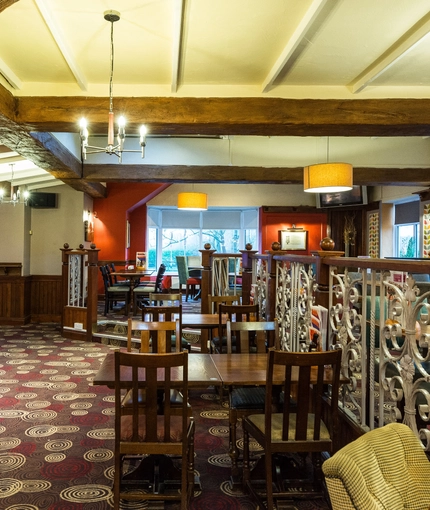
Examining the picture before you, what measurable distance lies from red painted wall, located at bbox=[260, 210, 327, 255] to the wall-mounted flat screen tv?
48 centimetres

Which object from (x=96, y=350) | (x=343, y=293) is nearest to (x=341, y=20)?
(x=343, y=293)

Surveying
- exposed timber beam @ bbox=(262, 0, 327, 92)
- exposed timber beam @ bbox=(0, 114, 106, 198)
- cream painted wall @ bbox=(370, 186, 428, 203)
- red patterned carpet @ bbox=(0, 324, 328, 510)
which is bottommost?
red patterned carpet @ bbox=(0, 324, 328, 510)

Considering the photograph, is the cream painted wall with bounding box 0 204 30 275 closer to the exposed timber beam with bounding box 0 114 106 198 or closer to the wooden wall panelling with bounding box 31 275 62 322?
the wooden wall panelling with bounding box 31 275 62 322

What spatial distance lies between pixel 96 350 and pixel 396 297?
5581 millimetres

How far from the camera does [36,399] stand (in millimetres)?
4496

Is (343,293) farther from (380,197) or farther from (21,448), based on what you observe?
(380,197)

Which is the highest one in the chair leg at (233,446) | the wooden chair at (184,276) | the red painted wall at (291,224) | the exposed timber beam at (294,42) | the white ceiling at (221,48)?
the white ceiling at (221,48)

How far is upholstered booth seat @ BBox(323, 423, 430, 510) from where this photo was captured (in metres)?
1.24

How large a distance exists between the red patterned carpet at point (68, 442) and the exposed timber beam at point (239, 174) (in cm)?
345

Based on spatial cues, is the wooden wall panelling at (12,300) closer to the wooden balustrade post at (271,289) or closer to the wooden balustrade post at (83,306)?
the wooden balustrade post at (83,306)

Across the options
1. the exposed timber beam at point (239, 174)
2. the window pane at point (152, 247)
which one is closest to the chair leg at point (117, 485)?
the exposed timber beam at point (239, 174)

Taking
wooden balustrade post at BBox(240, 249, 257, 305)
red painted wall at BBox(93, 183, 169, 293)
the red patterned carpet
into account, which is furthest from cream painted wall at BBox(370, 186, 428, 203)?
the red patterned carpet

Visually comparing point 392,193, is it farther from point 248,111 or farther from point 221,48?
point 221,48

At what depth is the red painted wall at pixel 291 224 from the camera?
40.9 ft
